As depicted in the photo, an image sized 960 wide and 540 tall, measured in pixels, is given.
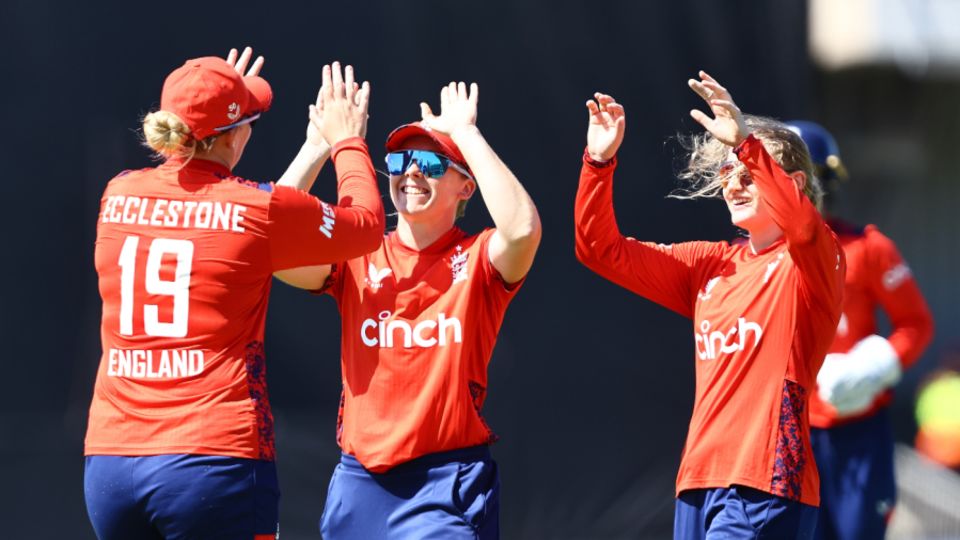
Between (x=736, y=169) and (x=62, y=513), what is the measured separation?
117 inches

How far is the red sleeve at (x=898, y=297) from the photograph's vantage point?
14.0 ft

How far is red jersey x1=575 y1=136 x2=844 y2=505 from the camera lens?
9.98ft

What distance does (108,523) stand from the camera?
286 cm

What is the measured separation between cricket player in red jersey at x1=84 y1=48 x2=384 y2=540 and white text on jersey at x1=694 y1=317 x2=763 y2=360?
93 centimetres

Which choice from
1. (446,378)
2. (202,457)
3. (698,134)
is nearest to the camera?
(202,457)

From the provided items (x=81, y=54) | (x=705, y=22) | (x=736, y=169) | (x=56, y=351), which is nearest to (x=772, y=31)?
(x=705, y=22)

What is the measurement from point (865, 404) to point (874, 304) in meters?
0.43

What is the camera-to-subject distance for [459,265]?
325 centimetres

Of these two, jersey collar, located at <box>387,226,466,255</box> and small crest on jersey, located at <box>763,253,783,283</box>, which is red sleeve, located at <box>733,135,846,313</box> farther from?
jersey collar, located at <box>387,226,466,255</box>

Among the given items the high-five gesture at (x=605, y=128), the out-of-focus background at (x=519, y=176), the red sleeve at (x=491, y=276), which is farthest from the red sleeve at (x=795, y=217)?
the out-of-focus background at (x=519, y=176)

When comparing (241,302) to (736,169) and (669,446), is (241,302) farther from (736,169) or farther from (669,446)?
(669,446)

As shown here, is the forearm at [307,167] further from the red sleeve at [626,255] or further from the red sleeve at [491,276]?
the red sleeve at [626,255]

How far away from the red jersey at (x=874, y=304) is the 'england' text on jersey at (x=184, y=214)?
2.19 meters

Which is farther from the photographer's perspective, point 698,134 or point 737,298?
point 698,134
